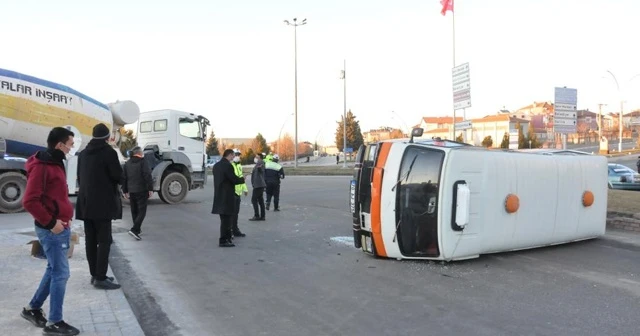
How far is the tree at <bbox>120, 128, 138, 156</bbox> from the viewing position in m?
19.1

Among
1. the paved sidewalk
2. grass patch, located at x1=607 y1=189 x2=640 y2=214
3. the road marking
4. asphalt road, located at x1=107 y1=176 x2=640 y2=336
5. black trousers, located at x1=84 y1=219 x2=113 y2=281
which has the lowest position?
the road marking

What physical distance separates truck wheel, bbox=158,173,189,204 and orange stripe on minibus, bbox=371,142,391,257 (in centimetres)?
1119

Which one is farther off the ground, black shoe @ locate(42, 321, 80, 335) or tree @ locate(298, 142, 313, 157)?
tree @ locate(298, 142, 313, 157)

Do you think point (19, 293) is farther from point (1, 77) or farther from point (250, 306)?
point (1, 77)

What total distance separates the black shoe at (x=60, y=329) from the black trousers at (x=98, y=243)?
5.22 ft

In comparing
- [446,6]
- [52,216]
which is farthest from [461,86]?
[52,216]

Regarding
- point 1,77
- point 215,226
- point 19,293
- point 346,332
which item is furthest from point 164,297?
point 1,77

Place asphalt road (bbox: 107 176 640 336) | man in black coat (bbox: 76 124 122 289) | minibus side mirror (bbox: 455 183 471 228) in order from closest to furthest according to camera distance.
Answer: asphalt road (bbox: 107 176 640 336) < man in black coat (bbox: 76 124 122 289) < minibus side mirror (bbox: 455 183 471 228)

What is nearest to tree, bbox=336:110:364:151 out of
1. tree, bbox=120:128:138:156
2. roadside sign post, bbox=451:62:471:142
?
tree, bbox=120:128:138:156

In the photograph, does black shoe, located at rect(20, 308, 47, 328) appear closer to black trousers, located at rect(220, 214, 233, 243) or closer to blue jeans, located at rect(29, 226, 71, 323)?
blue jeans, located at rect(29, 226, 71, 323)

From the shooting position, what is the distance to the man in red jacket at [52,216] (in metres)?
4.59

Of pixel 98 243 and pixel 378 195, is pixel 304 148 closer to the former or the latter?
pixel 378 195

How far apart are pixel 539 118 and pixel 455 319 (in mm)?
141654

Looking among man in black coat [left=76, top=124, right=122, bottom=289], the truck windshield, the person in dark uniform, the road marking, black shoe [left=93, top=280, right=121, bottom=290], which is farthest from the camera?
the truck windshield
